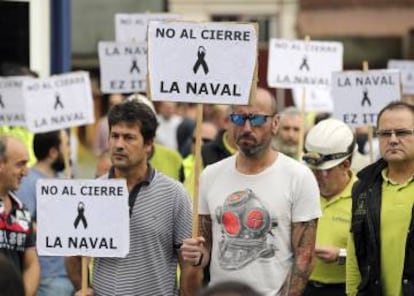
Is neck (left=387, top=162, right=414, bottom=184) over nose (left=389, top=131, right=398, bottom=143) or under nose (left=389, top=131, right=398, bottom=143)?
under

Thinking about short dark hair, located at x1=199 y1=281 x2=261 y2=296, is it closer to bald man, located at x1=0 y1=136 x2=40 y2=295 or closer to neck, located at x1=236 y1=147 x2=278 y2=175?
neck, located at x1=236 y1=147 x2=278 y2=175

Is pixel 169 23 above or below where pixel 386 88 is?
above

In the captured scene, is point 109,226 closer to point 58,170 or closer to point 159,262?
point 159,262

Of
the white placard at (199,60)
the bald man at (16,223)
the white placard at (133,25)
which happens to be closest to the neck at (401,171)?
the white placard at (199,60)

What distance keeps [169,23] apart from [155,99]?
39 centimetres

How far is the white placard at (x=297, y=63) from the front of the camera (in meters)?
11.6

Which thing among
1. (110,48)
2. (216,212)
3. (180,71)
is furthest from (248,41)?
(110,48)

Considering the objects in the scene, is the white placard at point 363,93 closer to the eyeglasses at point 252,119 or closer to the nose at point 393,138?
the nose at point 393,138

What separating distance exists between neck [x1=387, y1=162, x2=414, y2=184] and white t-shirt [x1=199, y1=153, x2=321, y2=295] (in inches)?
15.8

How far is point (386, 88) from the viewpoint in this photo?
33.5 feet

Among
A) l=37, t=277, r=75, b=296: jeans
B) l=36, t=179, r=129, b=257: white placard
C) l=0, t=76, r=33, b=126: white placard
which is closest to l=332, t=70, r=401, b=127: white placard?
l=37, t=277, r=75, b=296: jeans

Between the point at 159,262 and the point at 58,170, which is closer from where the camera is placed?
the point at 159,262

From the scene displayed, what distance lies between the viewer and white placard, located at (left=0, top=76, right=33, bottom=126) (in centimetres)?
1144

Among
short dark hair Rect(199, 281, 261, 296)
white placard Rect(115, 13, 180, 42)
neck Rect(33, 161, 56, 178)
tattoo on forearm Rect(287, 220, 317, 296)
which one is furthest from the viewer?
white placard Rect(115, 13, 180, 42)
